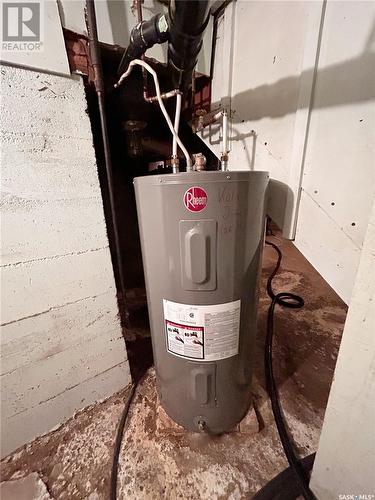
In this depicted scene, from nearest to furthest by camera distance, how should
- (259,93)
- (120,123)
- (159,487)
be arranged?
(159,487)
(259,93)
(120,123)

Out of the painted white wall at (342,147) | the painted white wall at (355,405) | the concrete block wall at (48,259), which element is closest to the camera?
the painted white wall at (355,405)

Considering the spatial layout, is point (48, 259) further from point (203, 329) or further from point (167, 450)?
point (167, 450)

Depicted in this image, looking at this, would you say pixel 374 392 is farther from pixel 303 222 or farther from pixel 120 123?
pixel 120 123

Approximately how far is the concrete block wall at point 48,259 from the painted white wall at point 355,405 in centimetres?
90

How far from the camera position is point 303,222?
2.77 feet

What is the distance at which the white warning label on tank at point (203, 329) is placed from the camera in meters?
0.74

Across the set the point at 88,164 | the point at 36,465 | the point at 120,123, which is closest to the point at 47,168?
the point at 88,164

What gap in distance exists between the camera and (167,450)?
918mm

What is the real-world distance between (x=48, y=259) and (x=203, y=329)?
2.18 ft

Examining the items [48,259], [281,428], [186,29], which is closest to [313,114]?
[186,29]

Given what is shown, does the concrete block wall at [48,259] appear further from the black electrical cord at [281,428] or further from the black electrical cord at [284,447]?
the black electrical cord at [281,428]

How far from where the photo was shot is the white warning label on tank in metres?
0.74

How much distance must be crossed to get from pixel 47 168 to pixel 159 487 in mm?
1274

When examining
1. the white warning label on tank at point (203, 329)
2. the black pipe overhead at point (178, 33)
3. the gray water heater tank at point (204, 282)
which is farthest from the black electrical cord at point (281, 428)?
the black pipe overhead at point (178, 33)
